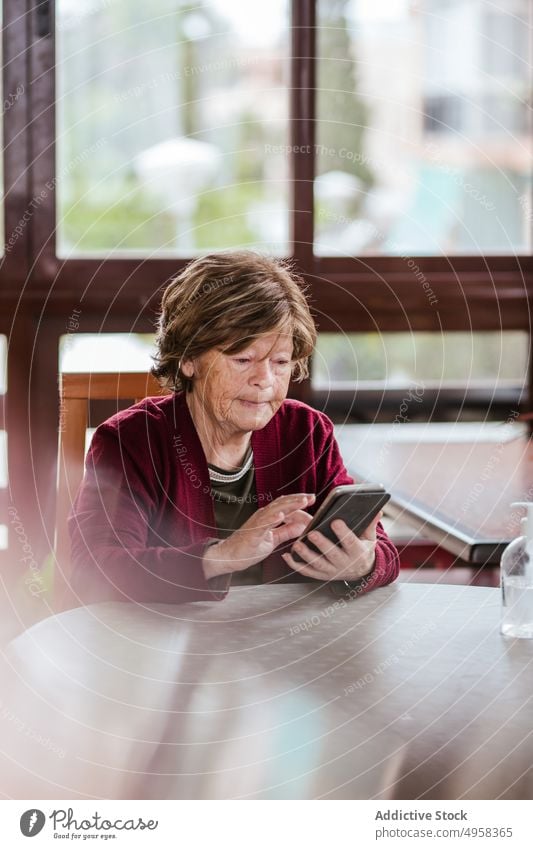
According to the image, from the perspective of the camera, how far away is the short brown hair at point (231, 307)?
3.52ft

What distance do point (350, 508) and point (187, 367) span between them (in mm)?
297

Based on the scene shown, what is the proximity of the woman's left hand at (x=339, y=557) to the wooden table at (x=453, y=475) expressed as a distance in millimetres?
178

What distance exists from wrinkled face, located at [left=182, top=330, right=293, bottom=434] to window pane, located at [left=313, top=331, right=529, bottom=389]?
870 mm

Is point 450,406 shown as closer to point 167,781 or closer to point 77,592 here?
point 77,592

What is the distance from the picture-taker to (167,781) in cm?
74

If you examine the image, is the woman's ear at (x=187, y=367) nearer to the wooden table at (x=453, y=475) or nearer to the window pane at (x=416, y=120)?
the wooden table at (x=453, y=475)

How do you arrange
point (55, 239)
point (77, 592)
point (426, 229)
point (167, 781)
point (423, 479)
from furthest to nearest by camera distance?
point (426, 229)
point (55, 239)
point (423, 479)
point (77, 592)
point (167, 781)

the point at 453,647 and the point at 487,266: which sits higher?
the point at 487,266

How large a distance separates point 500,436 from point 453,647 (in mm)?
1216

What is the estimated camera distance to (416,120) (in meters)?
1.96

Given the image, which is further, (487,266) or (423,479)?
(487,266)

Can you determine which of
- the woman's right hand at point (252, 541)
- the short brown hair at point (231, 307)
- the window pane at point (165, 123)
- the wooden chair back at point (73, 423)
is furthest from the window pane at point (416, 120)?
the woman's right hand at point (252, 541)

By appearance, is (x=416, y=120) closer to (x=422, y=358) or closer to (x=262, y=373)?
(x=422, y=358)

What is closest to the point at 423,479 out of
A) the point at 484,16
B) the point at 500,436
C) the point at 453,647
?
the point at 500,436
